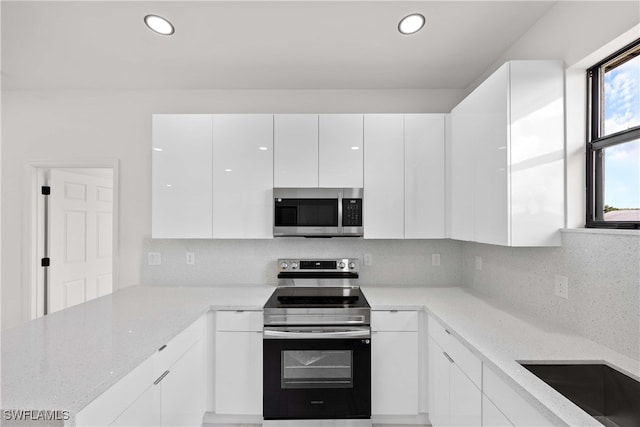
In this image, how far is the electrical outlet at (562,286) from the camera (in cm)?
172

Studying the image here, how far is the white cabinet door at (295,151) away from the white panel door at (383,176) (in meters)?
0.41

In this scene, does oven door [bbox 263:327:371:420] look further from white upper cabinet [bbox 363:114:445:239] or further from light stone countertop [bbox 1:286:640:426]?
white upper cabinet [bbox 363:114:445:239]

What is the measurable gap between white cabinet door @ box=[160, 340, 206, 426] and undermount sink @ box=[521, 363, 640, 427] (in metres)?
1.64

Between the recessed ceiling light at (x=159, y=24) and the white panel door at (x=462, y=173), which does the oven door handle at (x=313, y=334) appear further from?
the recessed ceiling light at (x=159, y=24)

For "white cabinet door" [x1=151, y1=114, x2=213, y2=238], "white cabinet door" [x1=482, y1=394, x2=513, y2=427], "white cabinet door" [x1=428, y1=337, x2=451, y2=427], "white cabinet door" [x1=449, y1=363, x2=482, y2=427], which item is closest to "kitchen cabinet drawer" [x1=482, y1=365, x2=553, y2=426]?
"white cabinet door" [x1=482, y1=394, x2=513, y2=427]

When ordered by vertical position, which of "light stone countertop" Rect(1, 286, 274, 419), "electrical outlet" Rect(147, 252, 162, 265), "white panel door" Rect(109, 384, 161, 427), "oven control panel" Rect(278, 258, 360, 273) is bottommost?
"white panel door" Rect(109, 384, 161, 427)

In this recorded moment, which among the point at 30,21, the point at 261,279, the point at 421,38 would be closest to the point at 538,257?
the point at 421,38

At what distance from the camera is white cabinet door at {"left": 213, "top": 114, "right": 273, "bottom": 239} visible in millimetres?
2613

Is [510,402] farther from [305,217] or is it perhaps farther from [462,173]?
[305,217]

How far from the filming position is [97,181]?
3781 mm

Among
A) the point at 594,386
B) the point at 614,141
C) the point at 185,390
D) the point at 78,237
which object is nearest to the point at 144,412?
the point at 185,390

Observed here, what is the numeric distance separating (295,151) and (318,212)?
1.65ft

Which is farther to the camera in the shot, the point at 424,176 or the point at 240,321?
the point at 424,176

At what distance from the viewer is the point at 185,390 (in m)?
1.95
